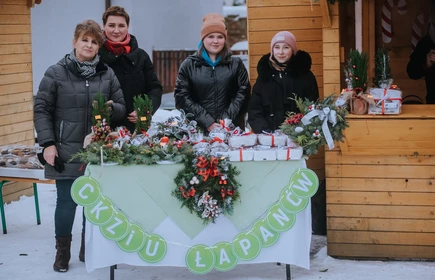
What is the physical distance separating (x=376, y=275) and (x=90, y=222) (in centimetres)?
205

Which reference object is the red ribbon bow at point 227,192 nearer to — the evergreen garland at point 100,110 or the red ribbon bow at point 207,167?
the red ribbon bow at point 207,167

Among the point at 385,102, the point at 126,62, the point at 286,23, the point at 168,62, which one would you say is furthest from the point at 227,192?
the point at 168,62

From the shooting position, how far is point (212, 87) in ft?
21.2

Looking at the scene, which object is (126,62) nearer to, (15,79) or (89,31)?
(89,31)

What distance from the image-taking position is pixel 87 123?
595cm

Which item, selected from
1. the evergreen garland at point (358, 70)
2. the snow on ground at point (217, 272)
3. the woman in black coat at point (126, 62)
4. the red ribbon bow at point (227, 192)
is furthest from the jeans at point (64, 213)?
the evergreen garland at point (358, 70)

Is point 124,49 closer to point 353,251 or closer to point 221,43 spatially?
point 221,43

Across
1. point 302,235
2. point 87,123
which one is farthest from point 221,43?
point 302,235

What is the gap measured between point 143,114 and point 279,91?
118cm

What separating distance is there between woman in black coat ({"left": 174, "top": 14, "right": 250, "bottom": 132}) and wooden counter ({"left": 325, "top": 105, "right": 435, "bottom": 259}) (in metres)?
0.86

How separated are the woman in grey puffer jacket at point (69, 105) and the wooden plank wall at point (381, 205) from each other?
1.79 m

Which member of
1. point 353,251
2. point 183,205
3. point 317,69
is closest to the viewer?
point 183,205

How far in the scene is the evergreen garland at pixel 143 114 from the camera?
568 centimetres

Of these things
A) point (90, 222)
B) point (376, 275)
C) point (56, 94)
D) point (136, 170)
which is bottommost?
point (376, 275)
